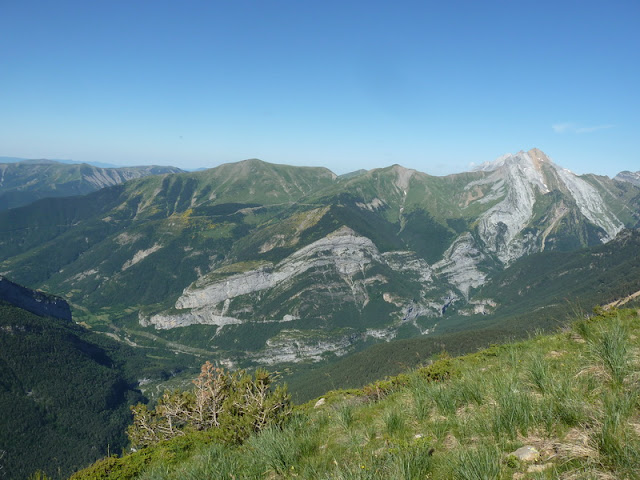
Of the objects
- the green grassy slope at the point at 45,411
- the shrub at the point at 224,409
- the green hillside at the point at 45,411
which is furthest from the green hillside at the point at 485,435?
the green hillside at the point at 45,411

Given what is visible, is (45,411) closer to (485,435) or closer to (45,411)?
(45,411)

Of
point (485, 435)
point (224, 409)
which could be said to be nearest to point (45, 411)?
point (224, 409)

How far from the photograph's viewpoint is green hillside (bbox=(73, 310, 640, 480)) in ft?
17.7

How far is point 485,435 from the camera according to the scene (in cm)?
709

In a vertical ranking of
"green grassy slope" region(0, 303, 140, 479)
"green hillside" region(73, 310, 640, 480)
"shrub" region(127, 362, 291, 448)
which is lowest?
"green grassy slope" region(0, 303, 140, 479)

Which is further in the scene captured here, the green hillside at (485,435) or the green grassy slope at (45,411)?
the green grassy slope at (45,411)

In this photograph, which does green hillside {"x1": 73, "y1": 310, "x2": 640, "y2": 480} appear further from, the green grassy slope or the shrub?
the green grassy slope

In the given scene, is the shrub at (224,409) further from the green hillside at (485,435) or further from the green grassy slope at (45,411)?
the green grassy slope at (45,411)

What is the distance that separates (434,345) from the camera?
162000 mm

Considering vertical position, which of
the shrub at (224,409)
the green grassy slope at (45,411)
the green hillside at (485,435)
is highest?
the green hillside at (485,435)

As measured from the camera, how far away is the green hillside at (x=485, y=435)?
5.41 metres

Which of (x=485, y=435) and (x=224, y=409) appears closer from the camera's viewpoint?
(x=485, y=435)

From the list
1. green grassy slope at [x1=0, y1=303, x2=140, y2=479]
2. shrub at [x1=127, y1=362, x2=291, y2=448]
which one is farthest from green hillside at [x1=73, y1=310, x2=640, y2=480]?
green grassy slope at [x1=0, y1=303, x2=140, y2=479]

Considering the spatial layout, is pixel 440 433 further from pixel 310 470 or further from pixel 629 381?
pixel 629 381
